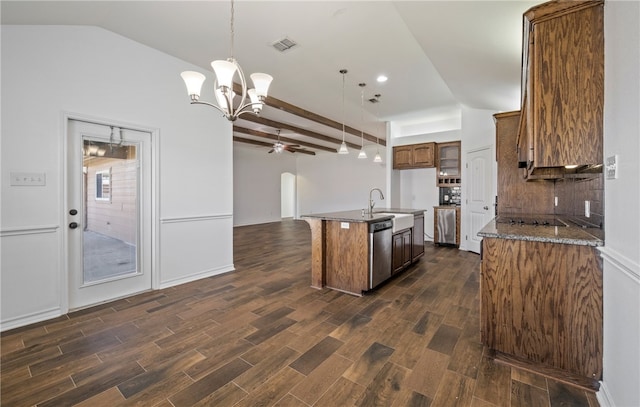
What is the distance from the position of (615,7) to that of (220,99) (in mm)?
2509

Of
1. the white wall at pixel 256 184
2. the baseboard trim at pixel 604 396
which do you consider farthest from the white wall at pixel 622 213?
the white wall at pixel 256 184

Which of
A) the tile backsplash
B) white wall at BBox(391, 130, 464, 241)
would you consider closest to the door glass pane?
the tile backsplash

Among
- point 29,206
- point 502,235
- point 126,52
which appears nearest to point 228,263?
point 29,206

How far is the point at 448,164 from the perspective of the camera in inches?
242

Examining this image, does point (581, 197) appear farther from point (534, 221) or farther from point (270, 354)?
point (270, 354)

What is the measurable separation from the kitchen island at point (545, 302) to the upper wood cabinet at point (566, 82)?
564mm

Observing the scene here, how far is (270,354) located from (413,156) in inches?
217

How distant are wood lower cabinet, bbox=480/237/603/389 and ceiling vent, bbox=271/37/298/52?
2.87 m

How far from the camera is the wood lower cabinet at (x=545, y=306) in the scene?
5.40 ft

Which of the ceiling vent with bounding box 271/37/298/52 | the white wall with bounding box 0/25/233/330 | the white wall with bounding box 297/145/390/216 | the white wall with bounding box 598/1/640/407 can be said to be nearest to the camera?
the white wall with bounding box 598/1/640/407

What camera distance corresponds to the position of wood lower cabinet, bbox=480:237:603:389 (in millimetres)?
1646

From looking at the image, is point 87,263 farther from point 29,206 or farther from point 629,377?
point 629,377

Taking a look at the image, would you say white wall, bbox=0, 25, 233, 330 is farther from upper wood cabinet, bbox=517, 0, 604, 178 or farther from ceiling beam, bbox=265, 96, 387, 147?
upper wood cabinet, bbox=517, 0, 604, 178

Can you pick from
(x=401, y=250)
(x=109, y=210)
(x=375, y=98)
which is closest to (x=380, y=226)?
(x=401, y=250)
